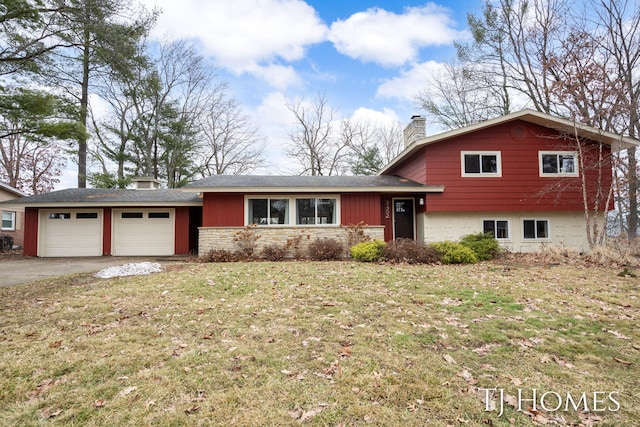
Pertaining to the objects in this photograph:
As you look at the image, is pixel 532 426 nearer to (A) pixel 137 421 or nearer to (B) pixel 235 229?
(A) pixel 137 421

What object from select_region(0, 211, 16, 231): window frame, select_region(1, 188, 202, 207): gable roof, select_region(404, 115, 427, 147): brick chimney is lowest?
select_region(0, 211, 16, 231): window frame

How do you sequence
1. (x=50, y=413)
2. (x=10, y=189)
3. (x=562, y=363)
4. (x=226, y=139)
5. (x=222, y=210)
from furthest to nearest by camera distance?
(x=226, y=139)
(x=10, y=189)
(x=222, y=210)
(x=562, y=363)
(x=50, y=413)

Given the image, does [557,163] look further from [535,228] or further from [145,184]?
[145,184]

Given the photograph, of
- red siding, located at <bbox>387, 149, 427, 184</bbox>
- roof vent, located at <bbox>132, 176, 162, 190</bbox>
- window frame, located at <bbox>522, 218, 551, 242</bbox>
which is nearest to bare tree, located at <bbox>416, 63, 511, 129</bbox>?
red siding, located at <bbox>387, 149, 427, 184</bbox>

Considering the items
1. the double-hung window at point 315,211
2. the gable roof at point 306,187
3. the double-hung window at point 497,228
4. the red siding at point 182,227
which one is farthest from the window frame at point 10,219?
the double-hung window at point 497,228

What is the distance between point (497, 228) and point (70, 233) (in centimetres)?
1699

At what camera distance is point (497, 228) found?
A: 12.2 meters

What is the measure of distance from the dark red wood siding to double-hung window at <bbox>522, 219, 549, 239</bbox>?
2.26ft

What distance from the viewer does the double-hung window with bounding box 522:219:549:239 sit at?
12.2 meters

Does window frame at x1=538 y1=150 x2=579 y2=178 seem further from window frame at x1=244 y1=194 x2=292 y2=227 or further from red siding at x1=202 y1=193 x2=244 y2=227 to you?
red siding at x1=202 y1=193 x2=244 y2=227

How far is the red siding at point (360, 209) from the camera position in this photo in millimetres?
11875

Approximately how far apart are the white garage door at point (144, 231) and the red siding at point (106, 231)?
0.64ft

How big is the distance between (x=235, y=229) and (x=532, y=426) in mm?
10340

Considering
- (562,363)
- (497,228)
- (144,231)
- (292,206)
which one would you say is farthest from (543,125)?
(144,231)
